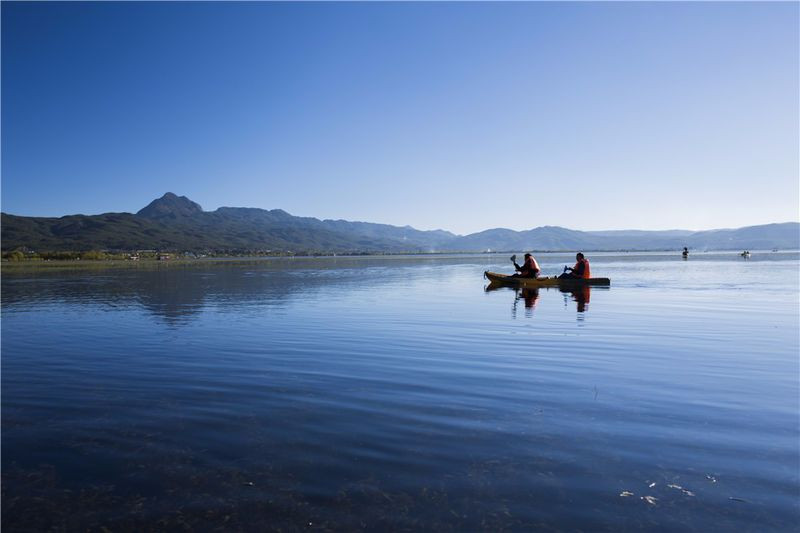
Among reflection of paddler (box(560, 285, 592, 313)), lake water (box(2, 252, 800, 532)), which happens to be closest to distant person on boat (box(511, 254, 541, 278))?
reflection of paddler (box(560, 285, 592, 313))

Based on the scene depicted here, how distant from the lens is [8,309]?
84.6ft

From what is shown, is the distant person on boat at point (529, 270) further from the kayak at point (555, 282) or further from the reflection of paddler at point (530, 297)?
the reflection of paddler at point (530, 297)

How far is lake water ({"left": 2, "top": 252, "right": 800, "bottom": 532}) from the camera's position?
5.66 m

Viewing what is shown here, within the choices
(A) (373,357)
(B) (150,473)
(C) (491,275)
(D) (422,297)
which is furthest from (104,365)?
(C) (491,275)

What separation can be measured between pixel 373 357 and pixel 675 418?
751cm

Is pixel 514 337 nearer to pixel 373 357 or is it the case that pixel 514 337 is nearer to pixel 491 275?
pixel 373 357

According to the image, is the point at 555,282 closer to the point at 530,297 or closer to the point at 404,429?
Answer: the point at 530,297

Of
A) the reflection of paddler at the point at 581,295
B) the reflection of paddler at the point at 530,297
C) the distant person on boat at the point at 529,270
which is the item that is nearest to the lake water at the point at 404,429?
→ the reflection of paddler at the point at 581,295

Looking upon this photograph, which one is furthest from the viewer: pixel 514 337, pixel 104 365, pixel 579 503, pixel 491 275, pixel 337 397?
pixel 491 275

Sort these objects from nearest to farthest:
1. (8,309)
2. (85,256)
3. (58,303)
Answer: (8,309) → (58,303) → (85,256)

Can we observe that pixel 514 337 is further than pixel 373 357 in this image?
Yes

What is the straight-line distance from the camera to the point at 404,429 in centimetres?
806

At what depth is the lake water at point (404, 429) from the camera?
5664mm

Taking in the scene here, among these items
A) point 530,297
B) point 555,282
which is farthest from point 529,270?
point 530,297
